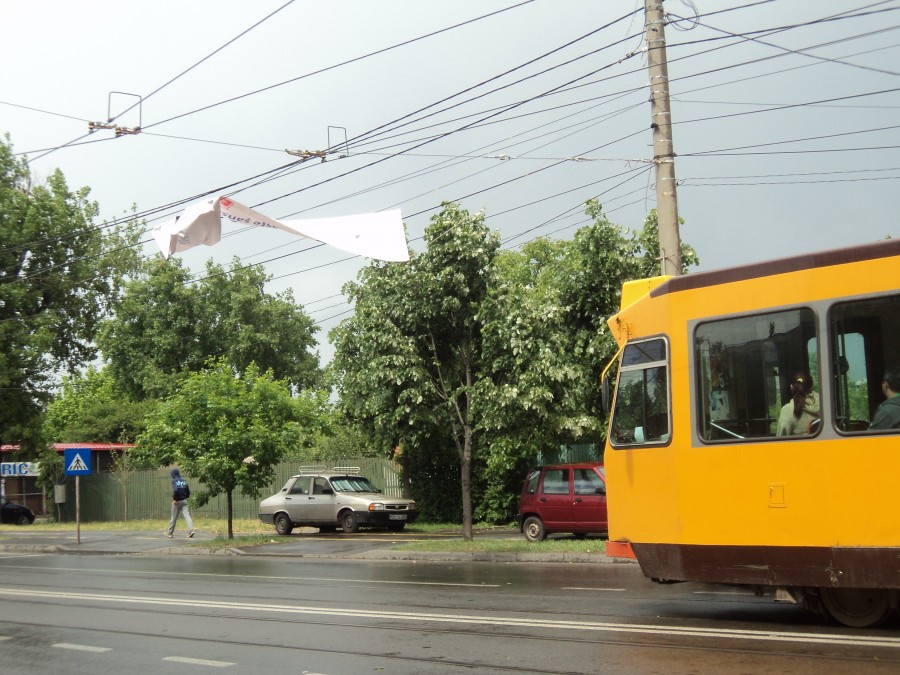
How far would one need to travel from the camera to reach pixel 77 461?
2764cm

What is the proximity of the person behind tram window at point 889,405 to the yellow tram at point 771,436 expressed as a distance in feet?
0.18

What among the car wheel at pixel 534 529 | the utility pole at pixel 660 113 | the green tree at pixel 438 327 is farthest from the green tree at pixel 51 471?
the utility pole at pixel 660 113

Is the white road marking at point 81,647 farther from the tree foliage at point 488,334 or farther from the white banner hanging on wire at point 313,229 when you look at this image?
the tree foliage at point 488,334

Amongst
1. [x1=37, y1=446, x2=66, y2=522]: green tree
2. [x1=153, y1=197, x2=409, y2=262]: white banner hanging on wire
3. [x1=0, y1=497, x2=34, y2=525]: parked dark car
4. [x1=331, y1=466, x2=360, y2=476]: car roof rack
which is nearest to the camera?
[x1=153, y1=197, x2=409, y2=262]: white banner hanging on wire

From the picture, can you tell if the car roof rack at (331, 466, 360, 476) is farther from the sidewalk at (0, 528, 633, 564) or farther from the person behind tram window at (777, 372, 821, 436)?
the person behind tram window at (777, 372, 821, 436)

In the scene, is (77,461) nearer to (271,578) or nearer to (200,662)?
(271,578)

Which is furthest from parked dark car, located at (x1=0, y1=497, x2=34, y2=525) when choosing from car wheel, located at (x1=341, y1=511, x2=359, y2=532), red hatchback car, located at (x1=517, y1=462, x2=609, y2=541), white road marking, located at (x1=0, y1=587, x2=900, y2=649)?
white road marking, located at (x1=0, y1=587, x2=900, y2=649)

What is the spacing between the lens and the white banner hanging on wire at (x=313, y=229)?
504 inches

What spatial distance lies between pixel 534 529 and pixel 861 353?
14508mm

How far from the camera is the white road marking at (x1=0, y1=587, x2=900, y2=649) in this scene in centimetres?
847

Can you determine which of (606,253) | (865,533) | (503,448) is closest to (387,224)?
(865,533)

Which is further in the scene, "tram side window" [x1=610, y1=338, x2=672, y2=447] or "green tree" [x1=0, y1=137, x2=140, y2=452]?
"green tree" [x1=0, y1=137, x2=140, y2=452]

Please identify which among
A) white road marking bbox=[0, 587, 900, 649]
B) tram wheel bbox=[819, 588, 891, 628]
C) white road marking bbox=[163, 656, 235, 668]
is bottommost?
white road marking bbox=[0, 587, 900, 649]

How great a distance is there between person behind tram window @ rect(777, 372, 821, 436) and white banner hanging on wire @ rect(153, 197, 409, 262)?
202 inches
